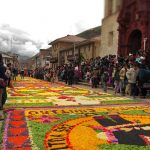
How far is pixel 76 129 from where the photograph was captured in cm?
760

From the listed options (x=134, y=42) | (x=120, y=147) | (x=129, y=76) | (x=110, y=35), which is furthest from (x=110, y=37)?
(x=120, y=147)

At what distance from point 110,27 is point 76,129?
28.3m

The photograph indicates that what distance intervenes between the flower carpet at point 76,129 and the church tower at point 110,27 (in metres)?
23.4

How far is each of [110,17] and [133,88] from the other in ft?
62.7

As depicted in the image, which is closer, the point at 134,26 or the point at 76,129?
the point at 76,129

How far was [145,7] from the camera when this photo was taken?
26.4 meters

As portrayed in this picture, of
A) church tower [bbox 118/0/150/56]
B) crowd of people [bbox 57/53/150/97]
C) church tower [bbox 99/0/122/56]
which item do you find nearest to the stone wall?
Result: church tower [bbox 99/0/122/56]

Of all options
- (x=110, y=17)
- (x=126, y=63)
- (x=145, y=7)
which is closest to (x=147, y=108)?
(x=126, y=63)

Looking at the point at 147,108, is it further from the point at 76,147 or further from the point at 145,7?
the point at 145,7

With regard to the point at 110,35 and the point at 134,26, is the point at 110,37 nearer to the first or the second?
the point at 110,35

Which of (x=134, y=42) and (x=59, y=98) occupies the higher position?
(x=134, y=42)

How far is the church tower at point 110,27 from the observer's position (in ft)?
109

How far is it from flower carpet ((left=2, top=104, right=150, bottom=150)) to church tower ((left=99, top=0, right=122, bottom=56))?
76.9ft

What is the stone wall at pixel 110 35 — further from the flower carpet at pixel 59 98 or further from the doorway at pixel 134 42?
the flower carpet at pixel 59 98
